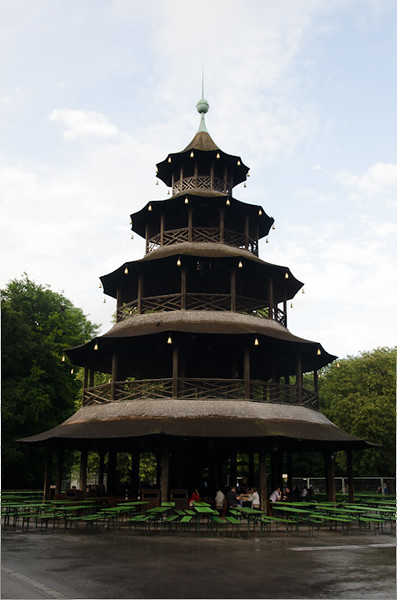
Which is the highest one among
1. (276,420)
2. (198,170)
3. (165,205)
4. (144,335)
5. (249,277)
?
(198,170)

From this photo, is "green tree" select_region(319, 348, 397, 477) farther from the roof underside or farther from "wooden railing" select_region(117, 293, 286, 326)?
the roof underside

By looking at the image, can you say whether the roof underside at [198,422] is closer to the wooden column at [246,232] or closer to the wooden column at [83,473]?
the wooden column at [83,473]

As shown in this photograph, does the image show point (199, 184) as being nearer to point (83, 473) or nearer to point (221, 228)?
point (221, 228)

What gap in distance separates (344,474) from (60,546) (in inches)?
1975

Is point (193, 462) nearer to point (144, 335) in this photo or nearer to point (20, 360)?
point (144, 335)

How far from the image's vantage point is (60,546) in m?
16.0

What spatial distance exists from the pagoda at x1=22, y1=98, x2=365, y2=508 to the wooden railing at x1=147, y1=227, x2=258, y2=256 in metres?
0.07

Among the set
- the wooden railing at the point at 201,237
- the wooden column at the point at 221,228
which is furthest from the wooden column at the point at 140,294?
the wooden column at the point at 221,228

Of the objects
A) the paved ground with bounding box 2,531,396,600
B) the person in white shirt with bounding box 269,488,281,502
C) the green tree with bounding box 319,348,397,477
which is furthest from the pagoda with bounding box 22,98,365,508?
the green tree with bounding box 319,348,397,477

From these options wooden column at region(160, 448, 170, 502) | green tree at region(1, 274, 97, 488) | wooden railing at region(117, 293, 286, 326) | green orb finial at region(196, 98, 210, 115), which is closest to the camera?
wooden column at region(160, 448, 170, 502)

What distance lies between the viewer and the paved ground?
9906 mm

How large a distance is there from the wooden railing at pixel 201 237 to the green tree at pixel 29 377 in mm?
15811

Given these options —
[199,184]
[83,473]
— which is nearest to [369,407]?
[199,184]

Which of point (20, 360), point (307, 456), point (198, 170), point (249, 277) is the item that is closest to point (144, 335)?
point (249, 277)
